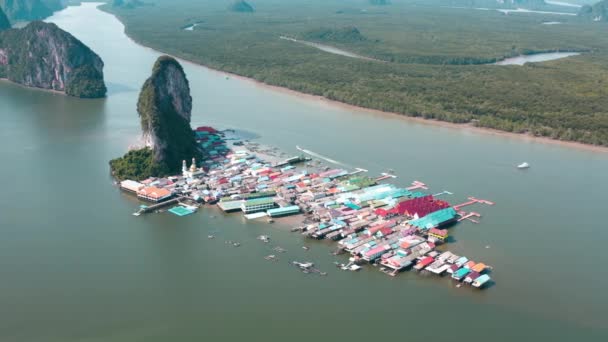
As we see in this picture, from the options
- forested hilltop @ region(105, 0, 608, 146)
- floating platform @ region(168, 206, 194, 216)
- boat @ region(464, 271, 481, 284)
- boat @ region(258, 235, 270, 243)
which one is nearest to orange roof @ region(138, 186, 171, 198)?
floating platform @ region(168, 206, 194, 216)

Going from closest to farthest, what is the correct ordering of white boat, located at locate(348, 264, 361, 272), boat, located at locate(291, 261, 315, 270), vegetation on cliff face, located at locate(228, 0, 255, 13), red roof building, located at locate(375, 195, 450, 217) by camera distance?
boat, located at locate(291, 261, 315, 270), white boat, located at locate(348, 264, 361, 272), red roof building, located at locate(375, 195, 450, 217), vegetation on cliff face, located at locate(228, 0, 255, 13)

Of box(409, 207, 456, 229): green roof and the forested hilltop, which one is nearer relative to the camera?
box(409, 207, 456, 229): green roof

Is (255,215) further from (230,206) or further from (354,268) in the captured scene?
(354,268)

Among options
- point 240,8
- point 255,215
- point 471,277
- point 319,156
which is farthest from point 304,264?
point 240,8

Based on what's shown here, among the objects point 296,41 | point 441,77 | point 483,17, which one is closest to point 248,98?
point 441,77

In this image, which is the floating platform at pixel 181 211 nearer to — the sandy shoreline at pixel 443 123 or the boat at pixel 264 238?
the boat at pixel 264 238

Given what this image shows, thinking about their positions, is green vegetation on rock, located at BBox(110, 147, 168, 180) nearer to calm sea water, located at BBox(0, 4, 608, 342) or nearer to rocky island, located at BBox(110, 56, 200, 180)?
rocky island, located at BBox(110, 56, 200, 180)
